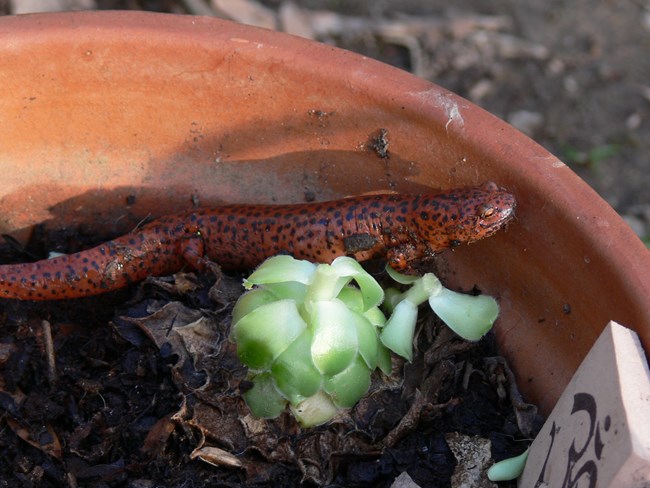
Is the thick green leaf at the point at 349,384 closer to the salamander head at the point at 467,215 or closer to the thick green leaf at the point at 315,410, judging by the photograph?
the thick green leaf at the point at 315,410

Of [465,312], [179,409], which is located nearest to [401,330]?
[465,312]

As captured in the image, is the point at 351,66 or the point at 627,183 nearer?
the point at 351,66

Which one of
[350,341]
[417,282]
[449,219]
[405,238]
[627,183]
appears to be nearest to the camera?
[350,341]

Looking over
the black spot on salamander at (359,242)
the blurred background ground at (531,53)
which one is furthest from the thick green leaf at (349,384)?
the blurred background ground at (531,53)

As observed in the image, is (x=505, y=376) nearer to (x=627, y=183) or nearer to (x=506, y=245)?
(x=506, y=245)

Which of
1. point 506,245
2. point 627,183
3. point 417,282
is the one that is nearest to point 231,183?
point 417,282

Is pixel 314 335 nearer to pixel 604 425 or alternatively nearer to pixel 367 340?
pixel 367 340

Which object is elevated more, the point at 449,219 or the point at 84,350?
Answer: the point at 449,219
